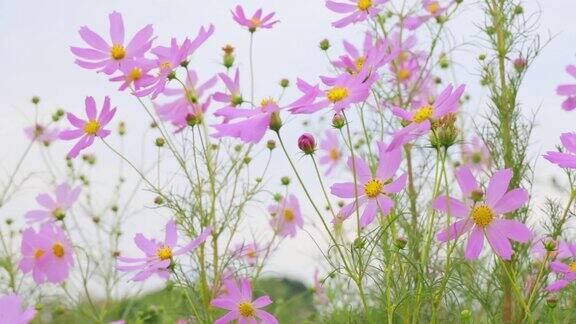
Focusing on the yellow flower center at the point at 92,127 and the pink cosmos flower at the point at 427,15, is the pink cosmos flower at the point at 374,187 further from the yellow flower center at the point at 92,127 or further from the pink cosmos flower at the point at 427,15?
the pink cosmos flower at the point at 427,15

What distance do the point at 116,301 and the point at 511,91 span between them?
60.0 inches

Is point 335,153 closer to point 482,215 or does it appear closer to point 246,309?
point 246,309

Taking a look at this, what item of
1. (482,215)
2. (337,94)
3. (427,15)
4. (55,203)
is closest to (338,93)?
(337,94)

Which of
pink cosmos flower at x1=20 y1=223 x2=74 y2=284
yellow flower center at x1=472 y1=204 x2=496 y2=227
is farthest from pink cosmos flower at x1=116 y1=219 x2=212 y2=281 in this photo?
pink cosmos flower at x1=20 y1=223 x2=74 y2=284

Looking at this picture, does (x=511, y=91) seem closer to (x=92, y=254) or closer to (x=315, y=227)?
(x=315, y=227)

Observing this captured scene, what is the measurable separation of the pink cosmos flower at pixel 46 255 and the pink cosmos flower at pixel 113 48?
0.86 m

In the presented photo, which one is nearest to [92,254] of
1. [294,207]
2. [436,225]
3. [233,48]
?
[294,207]

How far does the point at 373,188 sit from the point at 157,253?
0.49 metres

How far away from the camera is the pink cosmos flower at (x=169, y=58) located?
1.54 metres

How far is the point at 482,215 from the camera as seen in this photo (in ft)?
4.42

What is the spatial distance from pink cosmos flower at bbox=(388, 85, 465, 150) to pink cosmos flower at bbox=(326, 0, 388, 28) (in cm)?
58

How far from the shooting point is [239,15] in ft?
6.88

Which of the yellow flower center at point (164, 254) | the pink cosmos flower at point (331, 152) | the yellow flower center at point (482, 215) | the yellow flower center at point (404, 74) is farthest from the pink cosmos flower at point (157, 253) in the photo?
the pink cosmos flower at point (331, 152)

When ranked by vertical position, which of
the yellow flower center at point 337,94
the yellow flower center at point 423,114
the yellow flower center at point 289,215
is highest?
the yellow flower center at point 289,215
